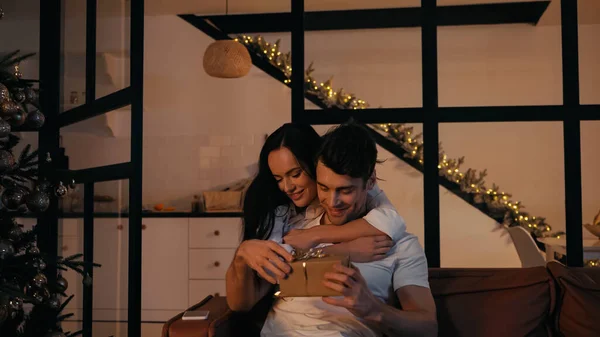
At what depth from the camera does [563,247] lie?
2922mm

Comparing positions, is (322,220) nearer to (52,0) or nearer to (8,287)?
(8,287)

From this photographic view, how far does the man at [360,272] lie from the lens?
Result: 193cm

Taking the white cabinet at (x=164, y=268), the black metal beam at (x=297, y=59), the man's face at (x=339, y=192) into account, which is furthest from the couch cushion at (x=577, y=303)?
the white cabinet at (x=164, y=268)

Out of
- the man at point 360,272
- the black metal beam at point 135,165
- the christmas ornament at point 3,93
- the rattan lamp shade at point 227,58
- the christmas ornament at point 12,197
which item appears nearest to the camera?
the man at point 360,272

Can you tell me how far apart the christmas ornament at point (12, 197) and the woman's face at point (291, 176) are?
3.10 feet

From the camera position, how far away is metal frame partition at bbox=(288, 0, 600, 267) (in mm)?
2861

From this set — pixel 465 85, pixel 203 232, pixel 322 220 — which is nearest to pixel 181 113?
pixel 203 232

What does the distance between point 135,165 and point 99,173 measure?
0.38m

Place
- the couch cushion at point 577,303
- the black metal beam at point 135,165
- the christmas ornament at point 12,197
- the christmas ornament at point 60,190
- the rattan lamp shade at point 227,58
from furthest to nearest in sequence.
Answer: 1. the rattan lamp shade at point 227,58
2. the black metal beam at point 135,165
3. the christmas ornament at point 60,190
4. the christmas ornament at point 12,197
5. the couch cushion at point 577,303

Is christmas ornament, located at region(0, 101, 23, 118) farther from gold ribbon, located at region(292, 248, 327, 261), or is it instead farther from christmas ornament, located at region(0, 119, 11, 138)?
gold ribbon, located at region(292, 248, 327, 261)

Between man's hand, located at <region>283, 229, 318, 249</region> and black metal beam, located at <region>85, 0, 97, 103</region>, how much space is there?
1.66 meters

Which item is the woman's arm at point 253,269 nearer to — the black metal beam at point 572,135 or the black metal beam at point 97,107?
the black metal beam at point 97,107

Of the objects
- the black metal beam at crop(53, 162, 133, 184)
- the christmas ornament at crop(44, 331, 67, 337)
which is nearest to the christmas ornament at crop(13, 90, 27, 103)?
the black metal beam at crop(53, 162, 133, 184)

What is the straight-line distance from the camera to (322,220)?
2219mm
